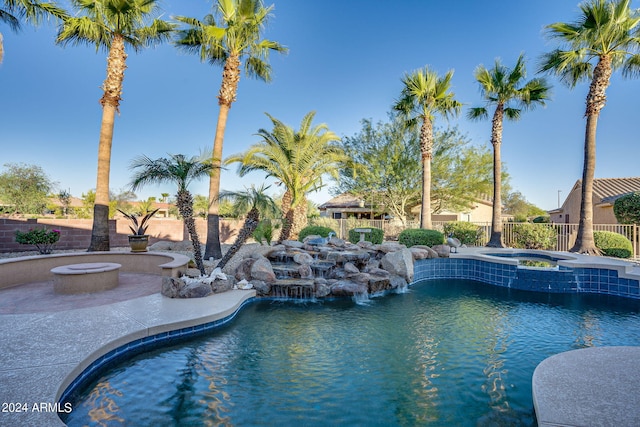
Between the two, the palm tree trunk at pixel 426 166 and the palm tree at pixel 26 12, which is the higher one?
the palm tree at pixel 26 12

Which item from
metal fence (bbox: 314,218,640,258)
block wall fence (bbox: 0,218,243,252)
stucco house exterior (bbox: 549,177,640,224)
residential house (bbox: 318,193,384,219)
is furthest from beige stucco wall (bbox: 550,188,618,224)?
block wall fence (bbox: 0,218,243,252)

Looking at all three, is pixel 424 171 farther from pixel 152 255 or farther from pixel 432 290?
pixel 152 255

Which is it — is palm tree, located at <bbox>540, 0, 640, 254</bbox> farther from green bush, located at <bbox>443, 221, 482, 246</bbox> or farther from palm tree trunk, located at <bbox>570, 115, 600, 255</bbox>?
green bush, located at <bbox>443, 221, 482, 246</bbox>

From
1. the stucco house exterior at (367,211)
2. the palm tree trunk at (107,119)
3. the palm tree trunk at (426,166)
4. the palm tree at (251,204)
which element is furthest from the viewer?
the stucco house exterior at (367,211)

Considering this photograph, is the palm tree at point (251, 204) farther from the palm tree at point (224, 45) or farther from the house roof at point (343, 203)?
the house roof at point (343, 203)

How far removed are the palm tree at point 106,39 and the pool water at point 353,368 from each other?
27.9 ft

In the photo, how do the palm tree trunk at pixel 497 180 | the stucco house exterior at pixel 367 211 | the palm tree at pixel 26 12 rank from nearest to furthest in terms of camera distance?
1. the palm tree at pixel 26 12
2. the palm tree trunk at pixel 497 180
3. the stucco house exterior at pixel 367 211

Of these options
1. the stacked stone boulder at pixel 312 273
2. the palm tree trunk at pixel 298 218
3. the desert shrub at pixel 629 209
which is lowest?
the stacked stone boulder at pixel 312 273

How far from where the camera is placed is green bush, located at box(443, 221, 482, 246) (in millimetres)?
16625

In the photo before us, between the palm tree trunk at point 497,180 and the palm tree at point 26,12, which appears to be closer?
the palm tree at point 26,12

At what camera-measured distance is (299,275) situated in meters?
8.65

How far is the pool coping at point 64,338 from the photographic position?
2.60 metres

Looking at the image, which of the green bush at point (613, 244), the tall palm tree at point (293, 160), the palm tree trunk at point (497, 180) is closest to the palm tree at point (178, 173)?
the tall palm tree at point (293, 160)

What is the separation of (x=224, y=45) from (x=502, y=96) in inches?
532
